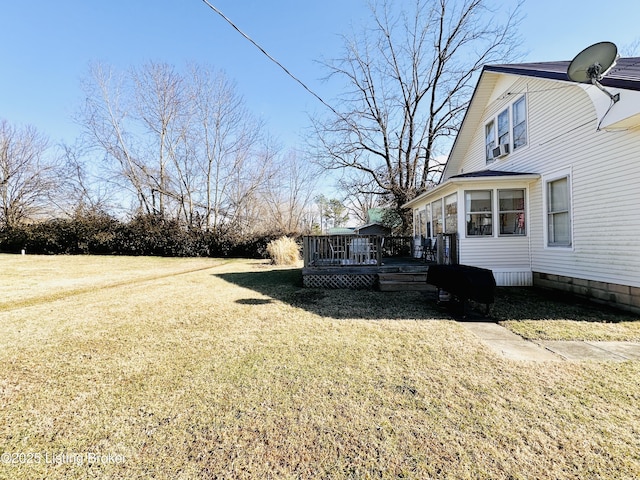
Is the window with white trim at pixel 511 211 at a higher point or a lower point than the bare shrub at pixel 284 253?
higher

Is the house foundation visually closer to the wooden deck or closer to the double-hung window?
the wooden deck

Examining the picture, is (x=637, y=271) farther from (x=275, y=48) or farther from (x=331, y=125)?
(x=331, y=125)

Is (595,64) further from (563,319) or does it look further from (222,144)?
(222,144)

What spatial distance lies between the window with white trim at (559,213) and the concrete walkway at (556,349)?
12.9 ft

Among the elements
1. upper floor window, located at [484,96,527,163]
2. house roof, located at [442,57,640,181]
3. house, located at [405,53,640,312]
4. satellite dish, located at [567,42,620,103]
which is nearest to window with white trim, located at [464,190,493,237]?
house, located at [405,53,640,312]

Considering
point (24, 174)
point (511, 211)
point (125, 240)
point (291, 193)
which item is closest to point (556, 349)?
point (511, 211)

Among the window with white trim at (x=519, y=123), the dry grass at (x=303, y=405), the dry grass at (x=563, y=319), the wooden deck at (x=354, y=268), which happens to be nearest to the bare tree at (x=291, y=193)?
the wooden deck at (x=354, y=268)

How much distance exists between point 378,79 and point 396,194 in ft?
25.6

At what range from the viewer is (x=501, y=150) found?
9.29 metres

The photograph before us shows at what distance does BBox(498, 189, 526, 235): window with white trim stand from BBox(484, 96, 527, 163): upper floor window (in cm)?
158

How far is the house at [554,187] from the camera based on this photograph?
18.1 feet

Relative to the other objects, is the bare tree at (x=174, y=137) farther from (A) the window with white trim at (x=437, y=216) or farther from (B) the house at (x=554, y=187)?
(B) the house at (x=554, y=187)

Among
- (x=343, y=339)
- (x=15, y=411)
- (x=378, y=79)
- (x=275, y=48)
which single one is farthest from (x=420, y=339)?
(x=378, y=79)

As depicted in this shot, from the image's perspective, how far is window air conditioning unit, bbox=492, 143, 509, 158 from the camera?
9133mm
